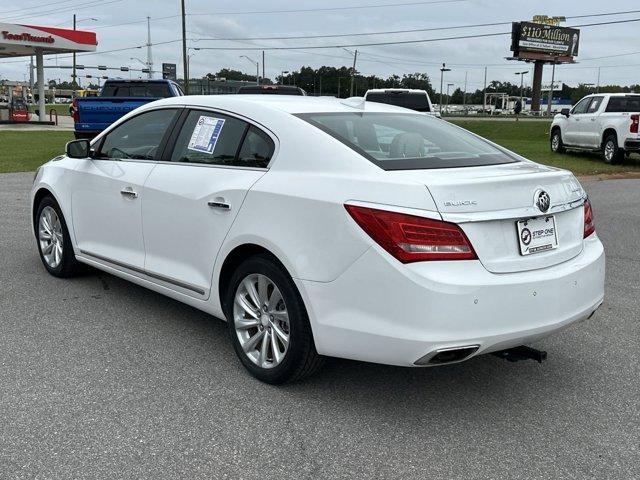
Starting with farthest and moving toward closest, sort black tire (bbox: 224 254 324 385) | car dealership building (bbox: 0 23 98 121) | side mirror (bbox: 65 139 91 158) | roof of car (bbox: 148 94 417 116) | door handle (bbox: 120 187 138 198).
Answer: car dealership building (bbox: 0 23 98 121) < side mirror (bbox: 65 139 91 158) < door handle (bbox: 120 187 138 198) < roof of car (bbox: 148 94 417 116) < black tire (bbox: 224 254 324 385)

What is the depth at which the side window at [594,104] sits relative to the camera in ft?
63.3

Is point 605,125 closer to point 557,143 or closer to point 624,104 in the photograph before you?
point 624,104

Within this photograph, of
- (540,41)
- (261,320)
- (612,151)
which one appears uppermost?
(540,41)

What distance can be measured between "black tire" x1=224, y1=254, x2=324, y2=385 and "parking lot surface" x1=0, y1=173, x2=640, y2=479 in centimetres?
10

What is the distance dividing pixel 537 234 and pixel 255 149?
1690 mm

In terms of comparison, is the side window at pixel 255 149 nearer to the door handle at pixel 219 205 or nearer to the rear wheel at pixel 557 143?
the door handle at pixel 219 205

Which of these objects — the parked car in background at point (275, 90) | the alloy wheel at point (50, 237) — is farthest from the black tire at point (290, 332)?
the parked car in background at point (275, 90)

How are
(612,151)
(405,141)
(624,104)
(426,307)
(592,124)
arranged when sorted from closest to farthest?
(426,307) → (405,141) → (612,151) → (624,104) → (592,124)

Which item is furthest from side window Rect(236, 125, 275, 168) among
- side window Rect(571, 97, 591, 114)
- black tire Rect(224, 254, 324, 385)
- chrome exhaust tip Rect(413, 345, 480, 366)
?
side window Rect(571, 97, 591, 114)

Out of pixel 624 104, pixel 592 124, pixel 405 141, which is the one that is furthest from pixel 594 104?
pixel 405 141

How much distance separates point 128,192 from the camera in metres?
4.79

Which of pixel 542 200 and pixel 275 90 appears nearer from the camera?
pixel 542 200

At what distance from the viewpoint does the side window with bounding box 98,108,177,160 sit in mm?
4812

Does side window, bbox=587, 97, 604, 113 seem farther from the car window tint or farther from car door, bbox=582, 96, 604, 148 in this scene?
the car window tint
